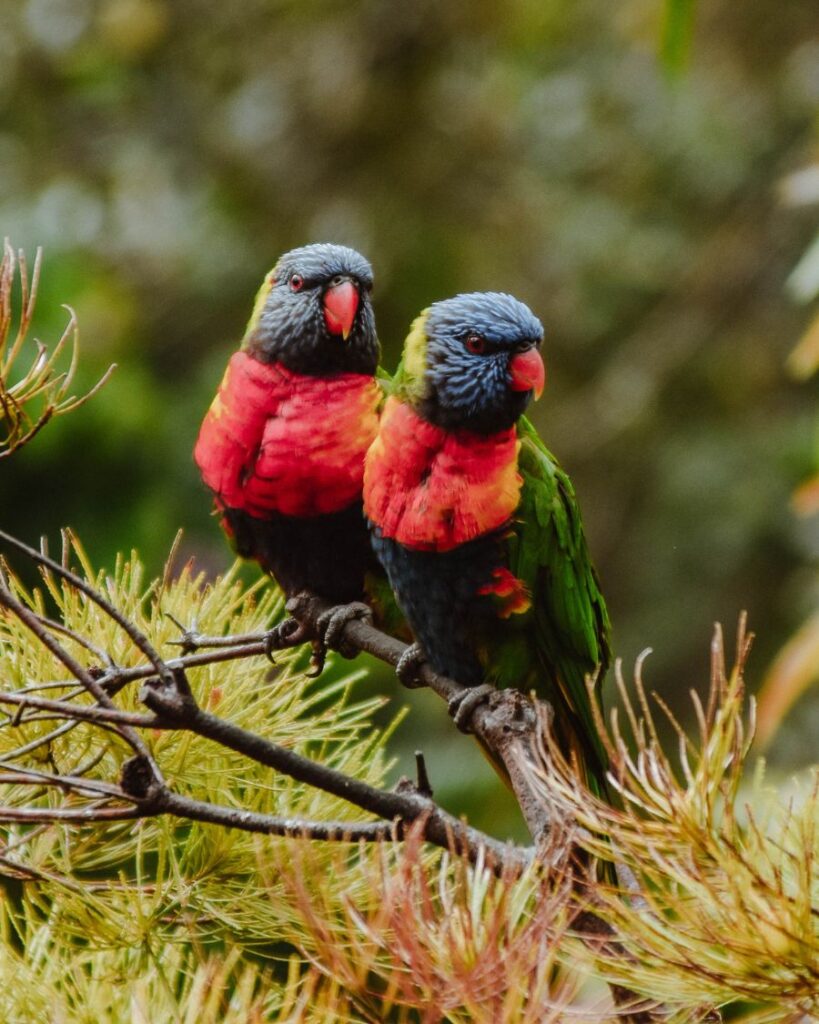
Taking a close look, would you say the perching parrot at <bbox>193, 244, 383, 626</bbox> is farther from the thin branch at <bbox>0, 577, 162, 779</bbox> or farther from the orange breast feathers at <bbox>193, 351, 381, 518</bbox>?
the thin branch at <bbox>0, 577, 162, 779</bbox>

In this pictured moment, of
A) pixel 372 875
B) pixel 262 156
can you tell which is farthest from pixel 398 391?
pixel 262 156

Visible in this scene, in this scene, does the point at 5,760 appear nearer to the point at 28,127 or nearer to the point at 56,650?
the point at 56,650

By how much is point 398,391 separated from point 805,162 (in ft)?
14.4

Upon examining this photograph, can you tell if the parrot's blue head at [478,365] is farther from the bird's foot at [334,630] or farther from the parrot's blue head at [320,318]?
the bird's foot at [334,630]

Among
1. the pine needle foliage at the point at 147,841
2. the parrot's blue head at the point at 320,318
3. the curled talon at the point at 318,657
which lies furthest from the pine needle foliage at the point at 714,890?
the parrot's blue head at the point at 320,318

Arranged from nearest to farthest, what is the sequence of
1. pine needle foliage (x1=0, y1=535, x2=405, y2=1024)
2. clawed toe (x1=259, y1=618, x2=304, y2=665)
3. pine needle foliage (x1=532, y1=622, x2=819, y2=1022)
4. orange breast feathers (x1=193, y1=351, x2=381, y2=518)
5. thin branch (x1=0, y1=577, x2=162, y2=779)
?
pine needle foliage (x1=532, y1=622, x2=819, y2=1022), thin branch (x1=0, y1=577, x2=162, y2=779), pine needle foliage (x1=0, y1=535, x2=405, y2=1024), clawed toe (x1=259, y1=618, x2=304, y2=665), orange breast feathers (x1=193, y1=351, x2=381, y2=518)

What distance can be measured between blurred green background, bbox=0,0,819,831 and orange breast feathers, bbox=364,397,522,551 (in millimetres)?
2618

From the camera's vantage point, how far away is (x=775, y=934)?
0.92m

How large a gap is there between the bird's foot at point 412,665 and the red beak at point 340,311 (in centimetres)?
56

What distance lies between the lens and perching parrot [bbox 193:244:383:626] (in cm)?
199

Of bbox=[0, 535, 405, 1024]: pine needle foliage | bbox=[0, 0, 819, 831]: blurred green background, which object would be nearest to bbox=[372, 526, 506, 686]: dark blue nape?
bbox=[0, 535, 405, 1024]: pine needle foliage

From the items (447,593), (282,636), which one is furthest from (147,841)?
(447,593)

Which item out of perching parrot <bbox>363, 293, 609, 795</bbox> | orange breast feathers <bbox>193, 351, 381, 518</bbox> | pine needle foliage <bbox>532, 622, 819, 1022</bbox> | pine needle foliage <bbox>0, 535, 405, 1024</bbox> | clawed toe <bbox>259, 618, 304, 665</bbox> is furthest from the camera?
orange breast feathers <bbox>193, 351, 381, 518</bbox>

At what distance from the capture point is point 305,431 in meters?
1.97
